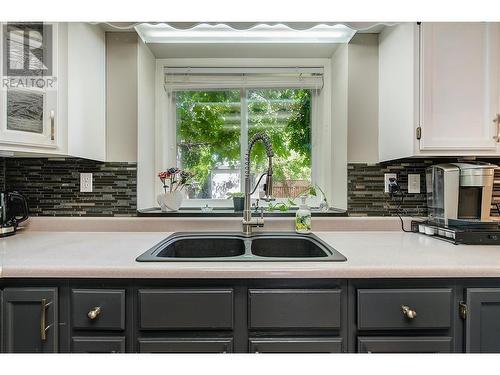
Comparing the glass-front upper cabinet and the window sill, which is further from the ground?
the glass-front upper cabinet

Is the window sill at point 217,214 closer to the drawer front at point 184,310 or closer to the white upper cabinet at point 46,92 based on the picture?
the white upper cabinet at point 46,92

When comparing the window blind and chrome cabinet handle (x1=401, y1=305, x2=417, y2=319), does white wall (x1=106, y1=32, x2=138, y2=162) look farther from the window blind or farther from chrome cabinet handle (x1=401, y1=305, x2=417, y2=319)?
chrome cabinet handle (x1=401, y1=305, x2=417, y2=319)

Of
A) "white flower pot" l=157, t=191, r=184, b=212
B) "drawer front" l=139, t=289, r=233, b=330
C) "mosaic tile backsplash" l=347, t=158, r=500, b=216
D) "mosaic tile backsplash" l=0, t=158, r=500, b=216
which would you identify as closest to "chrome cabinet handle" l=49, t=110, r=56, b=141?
"mosaic tile backsplash" l=0, t=158, r=500, b=216

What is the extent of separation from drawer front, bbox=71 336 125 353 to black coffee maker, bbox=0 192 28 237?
34.8 inches

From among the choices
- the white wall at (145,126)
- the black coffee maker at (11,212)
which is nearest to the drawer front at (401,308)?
the white wall at (145,126)

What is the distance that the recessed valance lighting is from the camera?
5.15ft

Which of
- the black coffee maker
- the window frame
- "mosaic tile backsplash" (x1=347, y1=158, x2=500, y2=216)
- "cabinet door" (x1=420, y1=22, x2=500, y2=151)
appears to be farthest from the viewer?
the window frame

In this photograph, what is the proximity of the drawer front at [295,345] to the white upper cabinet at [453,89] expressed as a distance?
98 centimetres

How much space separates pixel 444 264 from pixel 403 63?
1.03 metres

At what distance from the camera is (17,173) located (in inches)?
64.1

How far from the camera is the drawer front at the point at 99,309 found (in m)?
0.95

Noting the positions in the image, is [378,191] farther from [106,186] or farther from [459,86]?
[106,186]

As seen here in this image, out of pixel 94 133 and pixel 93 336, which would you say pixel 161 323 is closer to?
pixel 93 336

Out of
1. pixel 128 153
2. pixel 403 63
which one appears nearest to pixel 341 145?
pixel 403 63
